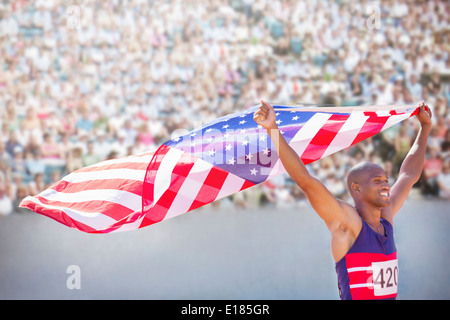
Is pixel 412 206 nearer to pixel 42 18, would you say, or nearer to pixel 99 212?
pixel 99 212

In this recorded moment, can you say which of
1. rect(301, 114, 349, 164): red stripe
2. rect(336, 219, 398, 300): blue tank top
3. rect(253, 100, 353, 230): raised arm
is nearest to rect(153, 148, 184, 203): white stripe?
rect(301, 114, 349, 164): red stripe

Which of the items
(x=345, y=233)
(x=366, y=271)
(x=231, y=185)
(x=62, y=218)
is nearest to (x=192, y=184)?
(x=231, y=185)

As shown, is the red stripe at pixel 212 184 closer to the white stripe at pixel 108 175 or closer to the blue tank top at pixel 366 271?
the white stripe at pixel 108 175

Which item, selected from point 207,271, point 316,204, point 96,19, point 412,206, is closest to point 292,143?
point 316,204

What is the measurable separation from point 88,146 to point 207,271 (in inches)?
90.6

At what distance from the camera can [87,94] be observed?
853cm

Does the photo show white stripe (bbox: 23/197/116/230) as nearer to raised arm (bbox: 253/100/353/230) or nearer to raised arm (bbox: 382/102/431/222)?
raised arm (bbox: 253/100/353/230)

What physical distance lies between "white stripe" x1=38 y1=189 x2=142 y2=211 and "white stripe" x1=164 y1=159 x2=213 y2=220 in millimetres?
284

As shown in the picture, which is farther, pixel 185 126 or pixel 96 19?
pixel 96 19

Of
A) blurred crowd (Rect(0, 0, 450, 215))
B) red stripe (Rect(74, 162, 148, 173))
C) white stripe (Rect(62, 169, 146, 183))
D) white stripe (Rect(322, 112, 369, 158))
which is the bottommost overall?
white stripe (Rect(62, 169, 146, 183))

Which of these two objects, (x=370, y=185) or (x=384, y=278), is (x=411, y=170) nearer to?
(x=370, y=185)

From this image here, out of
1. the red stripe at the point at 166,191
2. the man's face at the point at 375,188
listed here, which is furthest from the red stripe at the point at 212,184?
the man's face at the point at 375,188

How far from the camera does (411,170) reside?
408 centimetres

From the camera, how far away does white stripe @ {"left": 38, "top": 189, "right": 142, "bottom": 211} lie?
13.5 feet
